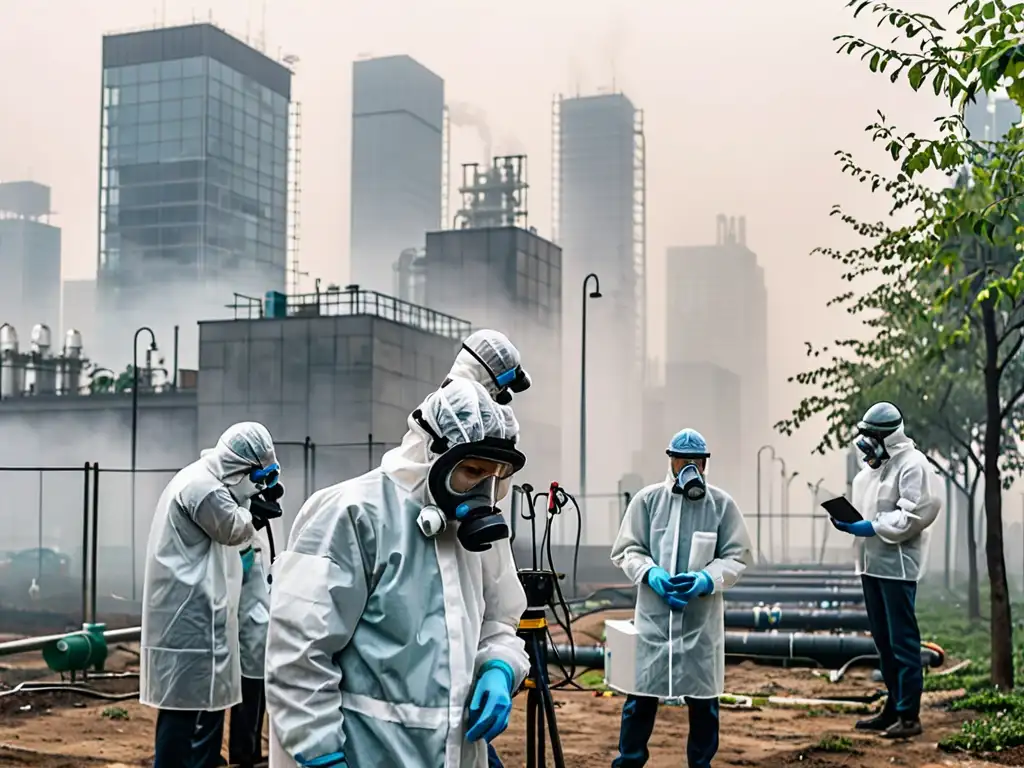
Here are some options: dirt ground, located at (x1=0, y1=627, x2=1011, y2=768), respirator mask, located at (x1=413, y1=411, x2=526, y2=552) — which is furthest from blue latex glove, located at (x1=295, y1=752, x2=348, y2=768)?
dirt ground, located at (x1=0, y1=627, x2=1011, y2=768)

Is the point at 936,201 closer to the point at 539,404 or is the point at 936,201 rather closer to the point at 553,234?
the point at 539,404

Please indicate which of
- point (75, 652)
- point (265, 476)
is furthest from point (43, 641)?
point (265, 476)

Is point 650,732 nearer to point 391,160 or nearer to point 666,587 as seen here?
point 666,587

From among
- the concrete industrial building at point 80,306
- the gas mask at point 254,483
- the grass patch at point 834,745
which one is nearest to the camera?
the gas mask at point 254,483

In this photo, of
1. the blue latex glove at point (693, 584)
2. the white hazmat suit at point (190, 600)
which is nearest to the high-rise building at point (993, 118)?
the blue latex glove at point (693, 584)

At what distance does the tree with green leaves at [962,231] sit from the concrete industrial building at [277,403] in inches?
526

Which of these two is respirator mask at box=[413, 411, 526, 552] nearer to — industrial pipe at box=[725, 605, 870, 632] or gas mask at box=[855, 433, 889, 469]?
gas mask at box=[855, 433, 889, 469]

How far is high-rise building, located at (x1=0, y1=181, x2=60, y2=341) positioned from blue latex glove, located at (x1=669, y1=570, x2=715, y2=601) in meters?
48.0

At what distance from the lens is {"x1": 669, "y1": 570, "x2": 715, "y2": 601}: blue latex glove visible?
6.51m

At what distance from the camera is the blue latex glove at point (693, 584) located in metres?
6.51

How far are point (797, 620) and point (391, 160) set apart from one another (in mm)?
46811

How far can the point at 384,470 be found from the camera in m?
3.13

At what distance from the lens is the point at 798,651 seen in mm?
11484

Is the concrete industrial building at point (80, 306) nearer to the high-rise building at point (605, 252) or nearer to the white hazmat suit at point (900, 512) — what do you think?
the high-rise building at point (605, 252)
